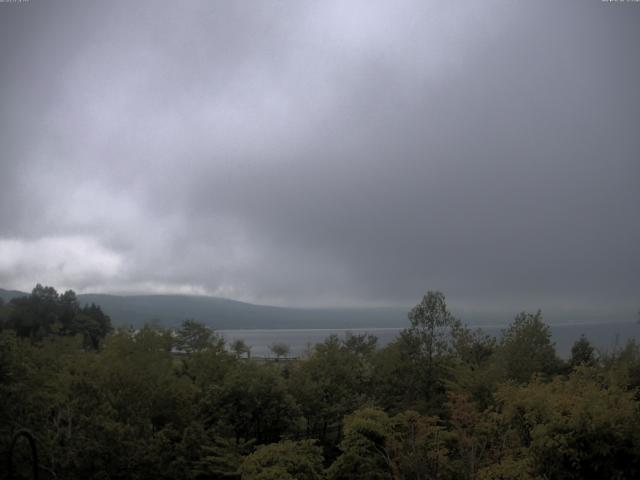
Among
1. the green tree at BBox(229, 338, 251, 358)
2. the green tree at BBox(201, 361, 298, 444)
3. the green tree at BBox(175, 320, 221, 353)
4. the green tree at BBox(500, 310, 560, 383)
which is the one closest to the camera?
the green tree at BBox(201, 361, 298, 444)

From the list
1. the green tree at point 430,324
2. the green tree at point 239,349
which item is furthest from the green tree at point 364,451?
the green tree at point 239,349

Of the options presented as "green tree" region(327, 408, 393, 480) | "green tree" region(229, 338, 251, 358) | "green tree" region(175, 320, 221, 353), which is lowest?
"green tree" region(327, 408, 393, 480)

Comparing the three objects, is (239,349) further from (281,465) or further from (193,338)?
(281,465)

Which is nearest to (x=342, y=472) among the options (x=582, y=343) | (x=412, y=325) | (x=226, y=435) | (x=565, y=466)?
(x=226, y=435)

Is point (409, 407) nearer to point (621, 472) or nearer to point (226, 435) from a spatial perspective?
point (226, 435)

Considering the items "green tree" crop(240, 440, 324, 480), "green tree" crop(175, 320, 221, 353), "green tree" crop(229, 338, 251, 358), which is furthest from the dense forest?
"green tree" crop(229, 338, 251, 358)

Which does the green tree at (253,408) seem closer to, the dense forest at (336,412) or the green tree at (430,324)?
the dense forest at (336,412)

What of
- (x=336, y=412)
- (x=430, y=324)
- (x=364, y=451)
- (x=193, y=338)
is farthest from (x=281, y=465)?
(x=193, y=338)

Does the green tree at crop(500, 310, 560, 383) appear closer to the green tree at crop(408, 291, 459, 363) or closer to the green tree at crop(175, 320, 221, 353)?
the green tree at crop(408, 291, 459, 363)

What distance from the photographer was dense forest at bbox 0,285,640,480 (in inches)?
539

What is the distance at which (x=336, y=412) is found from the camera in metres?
26.9

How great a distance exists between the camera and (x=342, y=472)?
64.3 feet

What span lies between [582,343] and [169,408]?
38.6 metres

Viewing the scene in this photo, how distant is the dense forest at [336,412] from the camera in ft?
44.9
